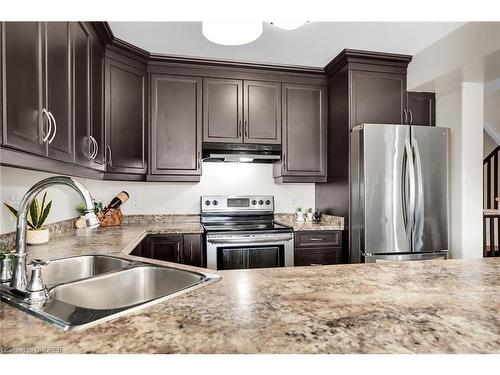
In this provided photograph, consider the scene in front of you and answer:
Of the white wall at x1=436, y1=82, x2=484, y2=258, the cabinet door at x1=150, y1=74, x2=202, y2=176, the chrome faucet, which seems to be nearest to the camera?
the chrome faucet

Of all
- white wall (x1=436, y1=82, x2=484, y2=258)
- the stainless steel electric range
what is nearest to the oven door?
the stainless steel electric range

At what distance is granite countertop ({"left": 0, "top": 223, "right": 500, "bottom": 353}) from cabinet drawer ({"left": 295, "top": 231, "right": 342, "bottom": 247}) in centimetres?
180

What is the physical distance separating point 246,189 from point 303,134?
2.79 ft

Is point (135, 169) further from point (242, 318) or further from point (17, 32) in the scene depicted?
point (242, 318)

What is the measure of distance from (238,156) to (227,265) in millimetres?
1048

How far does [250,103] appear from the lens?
318cm

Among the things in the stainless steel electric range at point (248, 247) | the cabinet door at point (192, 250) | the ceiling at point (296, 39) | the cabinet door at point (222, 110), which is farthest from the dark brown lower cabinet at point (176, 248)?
the ceiling at point (296, 39)

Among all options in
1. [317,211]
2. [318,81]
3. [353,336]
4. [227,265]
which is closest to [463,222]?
[317,211]

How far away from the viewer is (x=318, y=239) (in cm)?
293

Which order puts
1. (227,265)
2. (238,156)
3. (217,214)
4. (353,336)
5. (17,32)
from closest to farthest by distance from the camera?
1. (353,336)
2. (17,32)
3. (227,265)
4. (238,156)
5. (217,214)

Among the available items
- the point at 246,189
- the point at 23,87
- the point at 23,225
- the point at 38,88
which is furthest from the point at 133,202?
the point at 23,225

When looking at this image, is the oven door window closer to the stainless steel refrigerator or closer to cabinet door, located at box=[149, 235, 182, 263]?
cabinet door, located at box=[149, 235, 182, 263]

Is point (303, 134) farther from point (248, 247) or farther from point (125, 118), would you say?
point (125, 118)

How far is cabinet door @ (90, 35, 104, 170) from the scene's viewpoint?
7.32ft
